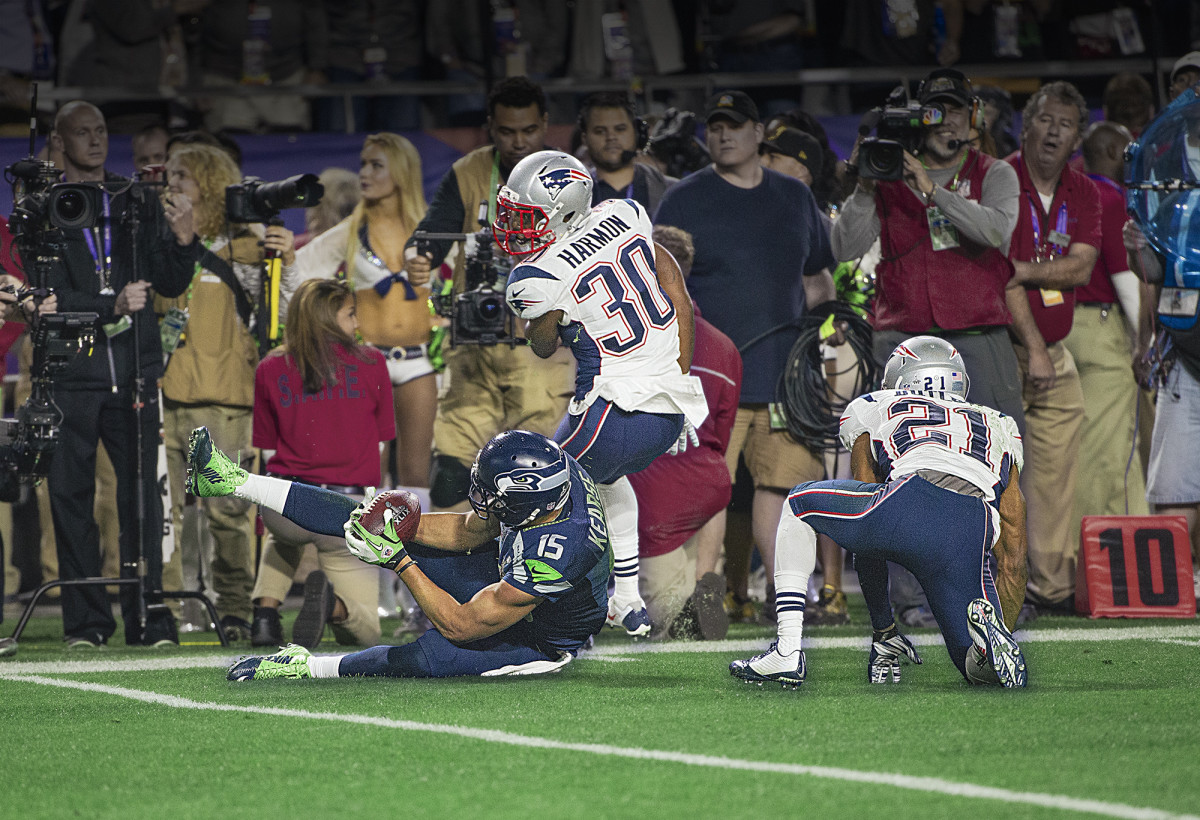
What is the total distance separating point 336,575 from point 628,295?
2150mm

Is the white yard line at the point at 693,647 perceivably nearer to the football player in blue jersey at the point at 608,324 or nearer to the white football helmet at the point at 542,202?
the football player in blue jersey at the point at 608,324

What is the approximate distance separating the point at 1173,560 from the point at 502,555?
4.18m

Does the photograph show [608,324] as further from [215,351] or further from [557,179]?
[215,351]

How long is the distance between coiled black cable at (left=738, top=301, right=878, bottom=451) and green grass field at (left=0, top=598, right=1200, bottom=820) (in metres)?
2.06

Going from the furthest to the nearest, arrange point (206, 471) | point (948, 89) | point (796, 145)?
point (796, 145) → point (948, 89) → point (206, 471)

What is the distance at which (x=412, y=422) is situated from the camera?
9.07m

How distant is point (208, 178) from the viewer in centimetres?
876

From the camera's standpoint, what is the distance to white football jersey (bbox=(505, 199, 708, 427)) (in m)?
6.82

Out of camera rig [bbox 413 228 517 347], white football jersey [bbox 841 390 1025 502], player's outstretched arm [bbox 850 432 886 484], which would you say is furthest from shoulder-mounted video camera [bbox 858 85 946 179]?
player's outstretched arm [bbox 850 432 886 484]

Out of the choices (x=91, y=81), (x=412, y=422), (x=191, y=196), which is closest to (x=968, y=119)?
(x=412, y=422)

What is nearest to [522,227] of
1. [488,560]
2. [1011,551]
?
[488,560]

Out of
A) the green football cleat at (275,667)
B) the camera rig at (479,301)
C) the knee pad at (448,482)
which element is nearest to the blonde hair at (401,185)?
the camera rig at (479,301)

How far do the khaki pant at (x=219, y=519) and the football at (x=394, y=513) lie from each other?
300 cm

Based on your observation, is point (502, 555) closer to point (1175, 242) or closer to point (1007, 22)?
point (1175, 242)
